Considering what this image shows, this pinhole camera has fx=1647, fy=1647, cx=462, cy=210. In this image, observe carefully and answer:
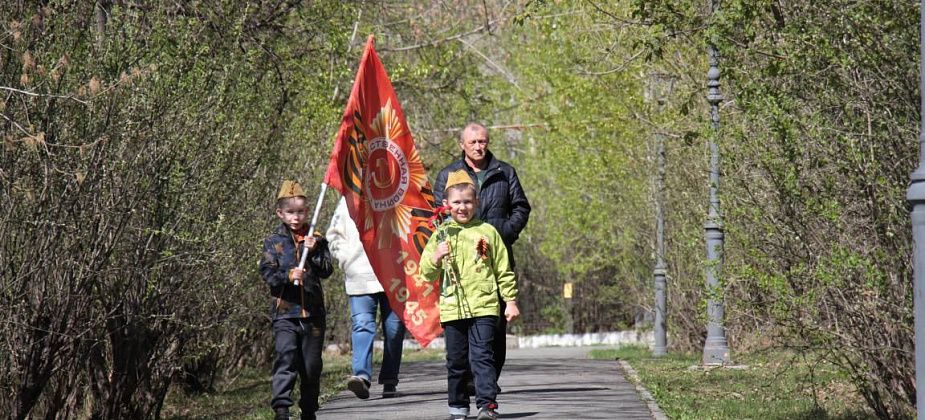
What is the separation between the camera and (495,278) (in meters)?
10.1

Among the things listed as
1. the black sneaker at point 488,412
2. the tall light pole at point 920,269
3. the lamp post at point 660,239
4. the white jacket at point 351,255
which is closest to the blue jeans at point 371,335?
the white jacket at point 351,255

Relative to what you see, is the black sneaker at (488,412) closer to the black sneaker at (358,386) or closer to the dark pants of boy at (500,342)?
the dark pants of boy at (500,342)

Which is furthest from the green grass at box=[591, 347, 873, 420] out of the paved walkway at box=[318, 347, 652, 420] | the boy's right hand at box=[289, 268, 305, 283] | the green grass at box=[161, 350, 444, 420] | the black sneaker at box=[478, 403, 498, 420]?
the green grass at box=[161, 350, 444, 420]

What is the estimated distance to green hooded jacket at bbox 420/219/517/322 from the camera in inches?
392

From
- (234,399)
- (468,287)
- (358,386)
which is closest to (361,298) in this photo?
(358,386)

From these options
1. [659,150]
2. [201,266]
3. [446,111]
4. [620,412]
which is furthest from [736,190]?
[446,111]

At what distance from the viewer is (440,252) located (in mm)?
9805

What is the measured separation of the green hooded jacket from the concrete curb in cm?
160

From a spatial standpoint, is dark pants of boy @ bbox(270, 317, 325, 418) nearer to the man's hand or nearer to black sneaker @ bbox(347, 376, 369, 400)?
the man's hand

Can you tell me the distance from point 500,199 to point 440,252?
4.86 feet

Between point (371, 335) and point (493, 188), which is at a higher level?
point (493, 188)

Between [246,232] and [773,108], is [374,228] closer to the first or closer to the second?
[246,232]

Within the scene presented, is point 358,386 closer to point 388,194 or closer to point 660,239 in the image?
point 388,194

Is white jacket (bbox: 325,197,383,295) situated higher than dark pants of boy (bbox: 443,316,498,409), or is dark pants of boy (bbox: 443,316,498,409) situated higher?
white jacket (bbox: 325,197,383,295)
